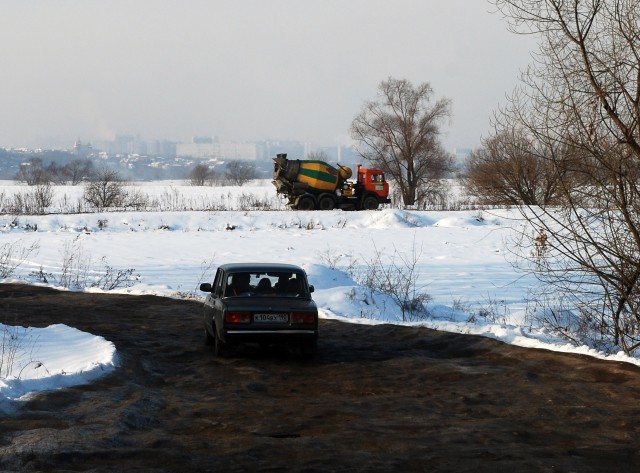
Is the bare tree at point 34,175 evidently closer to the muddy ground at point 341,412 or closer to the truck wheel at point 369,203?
the truck wheel at point 369,203

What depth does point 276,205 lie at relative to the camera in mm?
57250

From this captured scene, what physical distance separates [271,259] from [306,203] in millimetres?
21690

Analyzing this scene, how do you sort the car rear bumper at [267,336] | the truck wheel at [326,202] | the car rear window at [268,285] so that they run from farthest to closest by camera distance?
1. the truck wheel at [326,202]
2. the car rear window at [268,285]
3. the car rear bumper at [267,336]

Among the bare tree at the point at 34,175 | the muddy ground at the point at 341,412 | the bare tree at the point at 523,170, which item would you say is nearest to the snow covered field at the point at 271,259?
the muddy ground at the point at 341,412

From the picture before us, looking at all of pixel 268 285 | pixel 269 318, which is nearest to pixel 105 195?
pixel 268 285

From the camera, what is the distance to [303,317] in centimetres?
1300

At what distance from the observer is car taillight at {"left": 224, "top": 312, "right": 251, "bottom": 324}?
507 inches

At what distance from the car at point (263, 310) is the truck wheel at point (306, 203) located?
36272 mm

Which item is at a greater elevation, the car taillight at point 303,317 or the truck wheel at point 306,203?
the truck wheel at point 306,203

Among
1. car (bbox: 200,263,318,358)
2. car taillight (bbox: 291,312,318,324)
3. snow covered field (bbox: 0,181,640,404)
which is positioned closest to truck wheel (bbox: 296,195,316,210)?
snow covered field (bbox: 0,181,640,404)

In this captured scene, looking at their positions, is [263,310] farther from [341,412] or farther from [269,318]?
[341,412]

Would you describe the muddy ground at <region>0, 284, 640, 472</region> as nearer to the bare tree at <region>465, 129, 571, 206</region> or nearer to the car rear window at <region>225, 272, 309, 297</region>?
the car rear window at <region>225, 272, 309, 297</region>

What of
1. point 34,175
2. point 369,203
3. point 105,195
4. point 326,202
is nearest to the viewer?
point 326,202

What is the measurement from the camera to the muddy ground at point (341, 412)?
24.7 ft
